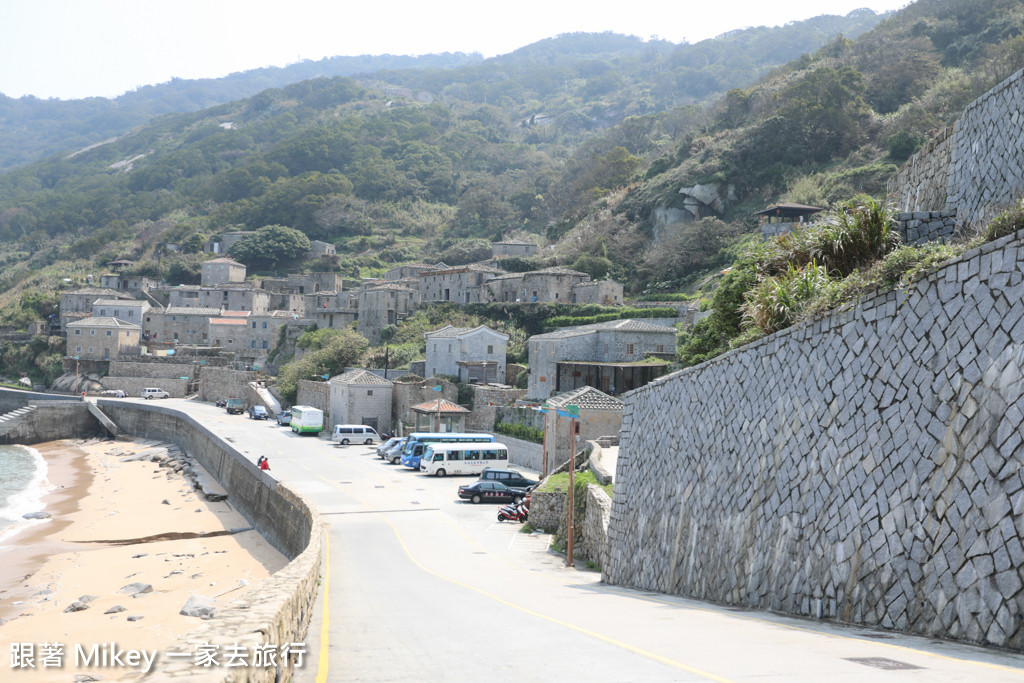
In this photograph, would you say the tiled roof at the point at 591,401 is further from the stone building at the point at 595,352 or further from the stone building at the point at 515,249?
the stone building at the point at 515,249

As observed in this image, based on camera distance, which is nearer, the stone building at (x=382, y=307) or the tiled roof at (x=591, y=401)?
the tiled roof at (x=591, y=401)

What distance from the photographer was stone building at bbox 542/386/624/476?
3447 centimetres

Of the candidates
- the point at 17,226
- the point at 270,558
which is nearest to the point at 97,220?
the point at 17,226

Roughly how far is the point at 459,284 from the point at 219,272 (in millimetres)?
44238

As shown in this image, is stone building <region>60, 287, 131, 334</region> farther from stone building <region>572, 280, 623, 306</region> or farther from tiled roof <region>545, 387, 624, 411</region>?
tiled roof <region>545, 387, 624, 411</region>

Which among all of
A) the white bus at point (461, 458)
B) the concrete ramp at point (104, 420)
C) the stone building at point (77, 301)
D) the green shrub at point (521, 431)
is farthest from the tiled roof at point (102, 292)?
the white bus at point (461, 458)

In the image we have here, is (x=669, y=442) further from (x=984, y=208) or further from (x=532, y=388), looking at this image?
(x=532, y=388)

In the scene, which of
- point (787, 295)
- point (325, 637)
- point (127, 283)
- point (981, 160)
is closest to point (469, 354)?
point (787, 295)

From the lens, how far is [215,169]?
173 meters

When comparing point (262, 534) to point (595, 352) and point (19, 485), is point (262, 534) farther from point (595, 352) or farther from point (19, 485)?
point (595, 352)

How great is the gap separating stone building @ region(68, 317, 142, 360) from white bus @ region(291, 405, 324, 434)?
4005 centimetres

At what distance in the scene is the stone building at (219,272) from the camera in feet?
327

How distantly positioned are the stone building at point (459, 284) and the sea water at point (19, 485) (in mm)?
37144

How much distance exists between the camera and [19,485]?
4316 cm
